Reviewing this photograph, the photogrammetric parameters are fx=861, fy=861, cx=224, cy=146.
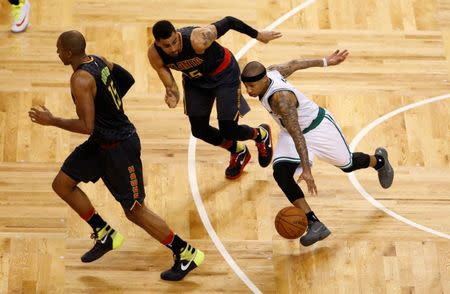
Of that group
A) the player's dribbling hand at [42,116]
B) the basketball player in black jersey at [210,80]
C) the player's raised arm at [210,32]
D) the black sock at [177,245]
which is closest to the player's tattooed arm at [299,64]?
the basketball player in black jersey at [210,80]

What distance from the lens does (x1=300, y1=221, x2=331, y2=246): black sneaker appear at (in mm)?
7324

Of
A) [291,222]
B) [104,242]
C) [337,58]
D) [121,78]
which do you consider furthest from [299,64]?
[104,242]

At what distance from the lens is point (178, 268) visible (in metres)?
7.23

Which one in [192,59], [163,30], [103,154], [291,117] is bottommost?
[103,154]

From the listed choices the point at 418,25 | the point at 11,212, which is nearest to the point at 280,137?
the point at 11,212

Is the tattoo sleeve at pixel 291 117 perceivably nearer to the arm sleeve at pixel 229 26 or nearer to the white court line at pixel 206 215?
the arm sleeve at pixel 229 26

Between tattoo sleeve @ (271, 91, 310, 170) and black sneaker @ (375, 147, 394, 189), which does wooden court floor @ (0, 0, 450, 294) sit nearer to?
black sneaker @ (375, 147, 394, 189)

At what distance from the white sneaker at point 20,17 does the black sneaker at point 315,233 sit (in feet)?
13.2

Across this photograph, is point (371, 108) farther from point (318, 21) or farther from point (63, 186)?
point (63, 186)

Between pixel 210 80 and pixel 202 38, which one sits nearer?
pixel 202 38

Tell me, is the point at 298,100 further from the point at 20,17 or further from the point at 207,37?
the point at 20,17

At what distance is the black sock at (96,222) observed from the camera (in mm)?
7145

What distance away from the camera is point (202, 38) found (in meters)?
7.09

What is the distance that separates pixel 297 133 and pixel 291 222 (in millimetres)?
749
